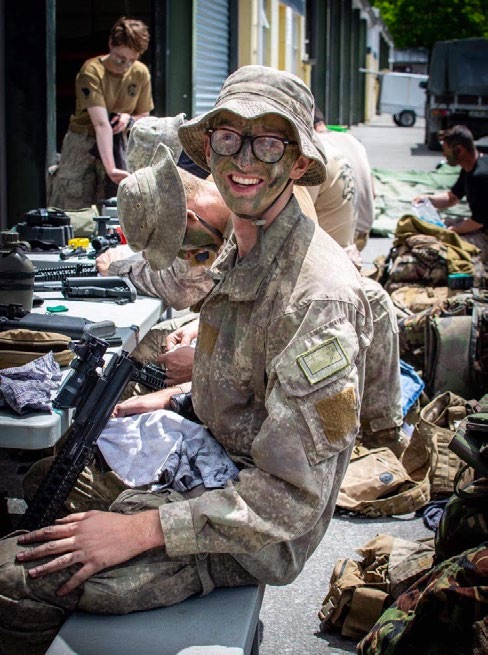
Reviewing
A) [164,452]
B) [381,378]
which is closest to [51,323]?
[164,452]

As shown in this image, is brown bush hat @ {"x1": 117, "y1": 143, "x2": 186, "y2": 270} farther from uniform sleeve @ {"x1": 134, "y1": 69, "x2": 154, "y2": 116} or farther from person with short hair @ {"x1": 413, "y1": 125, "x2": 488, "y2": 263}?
uniform sleeve @ {"x1": 134, "y1": 69, "x2": 154, "y2": 116}

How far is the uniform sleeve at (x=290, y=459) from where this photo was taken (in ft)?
7.93

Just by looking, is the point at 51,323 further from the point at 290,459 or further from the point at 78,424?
the point at 290,459

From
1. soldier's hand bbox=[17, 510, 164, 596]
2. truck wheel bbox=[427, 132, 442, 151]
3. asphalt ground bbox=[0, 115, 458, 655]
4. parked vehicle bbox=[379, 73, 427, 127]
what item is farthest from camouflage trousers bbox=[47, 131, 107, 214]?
parked vehicle bbox=[379, 73, 427, 127]

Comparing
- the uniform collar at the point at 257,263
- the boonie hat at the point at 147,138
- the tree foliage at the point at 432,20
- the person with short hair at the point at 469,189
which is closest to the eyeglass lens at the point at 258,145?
the uniform collar at the point at 257,263

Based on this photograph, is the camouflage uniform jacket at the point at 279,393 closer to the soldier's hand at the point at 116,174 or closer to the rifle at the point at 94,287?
the rifle at the point at 94,287

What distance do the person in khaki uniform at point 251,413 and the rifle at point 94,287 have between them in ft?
4.83

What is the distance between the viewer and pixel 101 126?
314 inches

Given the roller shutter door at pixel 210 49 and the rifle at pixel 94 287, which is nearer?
the rifle at pixel 94 287

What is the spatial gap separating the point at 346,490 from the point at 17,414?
2246 mm

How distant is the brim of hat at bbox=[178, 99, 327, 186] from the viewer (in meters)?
2.60

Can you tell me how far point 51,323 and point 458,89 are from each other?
922 inches

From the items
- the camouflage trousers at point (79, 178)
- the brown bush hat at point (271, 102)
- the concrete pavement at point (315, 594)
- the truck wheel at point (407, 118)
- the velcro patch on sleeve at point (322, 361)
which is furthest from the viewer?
the truck wheel at point (407, 118)

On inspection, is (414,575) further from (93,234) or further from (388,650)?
(93,234)
